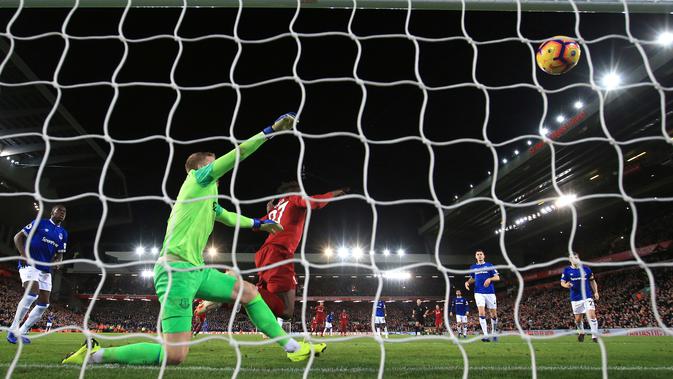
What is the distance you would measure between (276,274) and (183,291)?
1.99 m

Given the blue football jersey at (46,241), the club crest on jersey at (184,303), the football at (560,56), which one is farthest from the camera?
the blue football jersey at (46,241)

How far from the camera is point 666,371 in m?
4.01

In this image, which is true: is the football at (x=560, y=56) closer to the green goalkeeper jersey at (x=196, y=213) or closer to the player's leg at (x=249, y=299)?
the green goalkeeper jersey at (x=196, y=213)

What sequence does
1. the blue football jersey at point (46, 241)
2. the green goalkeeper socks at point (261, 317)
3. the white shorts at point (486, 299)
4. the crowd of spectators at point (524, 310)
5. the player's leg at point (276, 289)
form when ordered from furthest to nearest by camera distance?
the crowd of spectators at point (524, 310), the white shorts at point (486, 299), the blue football jersey at point (46, 241), the player's leg at point (276, 289), the green goalkeeper socks at point (261, 317)

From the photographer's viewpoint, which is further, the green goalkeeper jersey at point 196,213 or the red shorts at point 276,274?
the red shorts at point 276,274

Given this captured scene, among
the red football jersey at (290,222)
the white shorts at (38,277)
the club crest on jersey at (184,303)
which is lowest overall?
the club crest on jersey at (184,303)

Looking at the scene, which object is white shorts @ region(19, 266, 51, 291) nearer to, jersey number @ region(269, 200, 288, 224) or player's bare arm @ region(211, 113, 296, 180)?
jersey number @ region(269, 200, 288, 224)

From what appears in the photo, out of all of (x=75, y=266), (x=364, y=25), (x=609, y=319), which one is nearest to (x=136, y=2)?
(x=364, y=25)

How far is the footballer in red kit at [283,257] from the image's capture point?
498cm

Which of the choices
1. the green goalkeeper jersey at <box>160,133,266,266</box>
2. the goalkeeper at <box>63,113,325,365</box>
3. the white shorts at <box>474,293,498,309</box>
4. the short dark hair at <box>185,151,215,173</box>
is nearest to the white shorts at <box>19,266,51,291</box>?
the goalkeeper at <box>63,113,325,365</box>

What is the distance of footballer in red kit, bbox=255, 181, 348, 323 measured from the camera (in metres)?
4.98

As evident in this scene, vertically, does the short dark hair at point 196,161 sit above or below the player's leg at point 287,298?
above

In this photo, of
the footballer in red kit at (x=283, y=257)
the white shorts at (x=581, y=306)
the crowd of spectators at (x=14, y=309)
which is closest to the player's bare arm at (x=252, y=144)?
the footballer in red kit at (x=283, y=257)

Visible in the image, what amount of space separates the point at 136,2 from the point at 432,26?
7.43 m
